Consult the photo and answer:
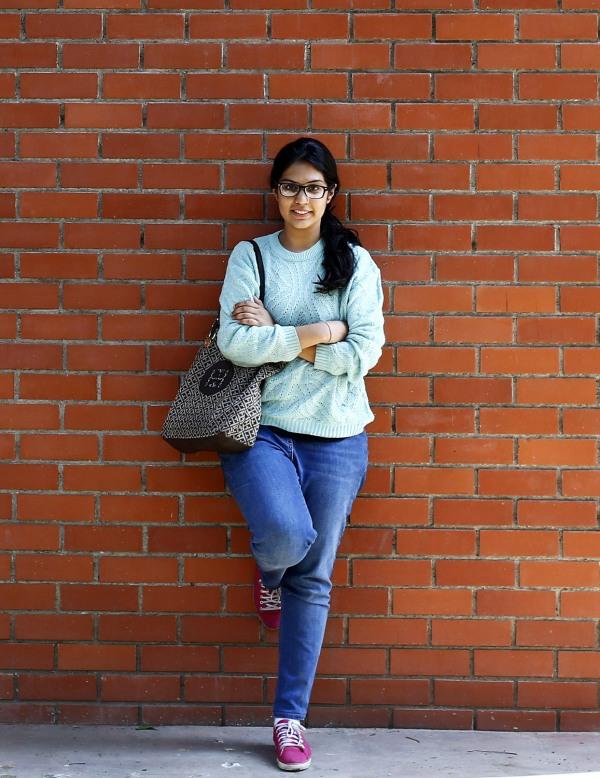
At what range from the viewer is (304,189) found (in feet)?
10.1

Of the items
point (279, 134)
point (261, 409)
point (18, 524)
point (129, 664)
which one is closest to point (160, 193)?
point (279, 134)

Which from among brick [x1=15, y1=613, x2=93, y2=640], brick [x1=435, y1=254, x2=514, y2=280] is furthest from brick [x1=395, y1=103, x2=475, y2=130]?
brick [x1=15, y1=613, x2=93, y2=640]

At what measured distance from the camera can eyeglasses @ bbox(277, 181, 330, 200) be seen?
10.1 feet

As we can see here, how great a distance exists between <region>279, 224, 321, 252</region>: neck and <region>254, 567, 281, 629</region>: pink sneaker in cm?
111

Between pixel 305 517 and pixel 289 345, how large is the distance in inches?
20.9

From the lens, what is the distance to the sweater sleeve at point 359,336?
9.93 ft

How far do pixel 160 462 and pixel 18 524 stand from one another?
55cm

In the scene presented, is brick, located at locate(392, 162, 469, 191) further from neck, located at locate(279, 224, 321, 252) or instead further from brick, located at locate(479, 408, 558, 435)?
brick, located at locate(479, 408, 558, 435)

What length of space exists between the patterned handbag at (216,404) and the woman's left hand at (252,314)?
0.08 m

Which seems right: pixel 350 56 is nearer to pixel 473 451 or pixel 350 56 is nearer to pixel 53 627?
pixel 473 451

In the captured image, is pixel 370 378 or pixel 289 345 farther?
pixel 370 378

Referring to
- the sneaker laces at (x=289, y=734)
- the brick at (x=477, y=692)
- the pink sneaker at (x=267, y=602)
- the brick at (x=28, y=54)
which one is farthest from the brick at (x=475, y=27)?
the sneaker laces at (x=289, y=734)

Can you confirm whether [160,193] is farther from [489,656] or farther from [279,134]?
[489,656]

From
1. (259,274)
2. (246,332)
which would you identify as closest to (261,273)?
(259,274)
